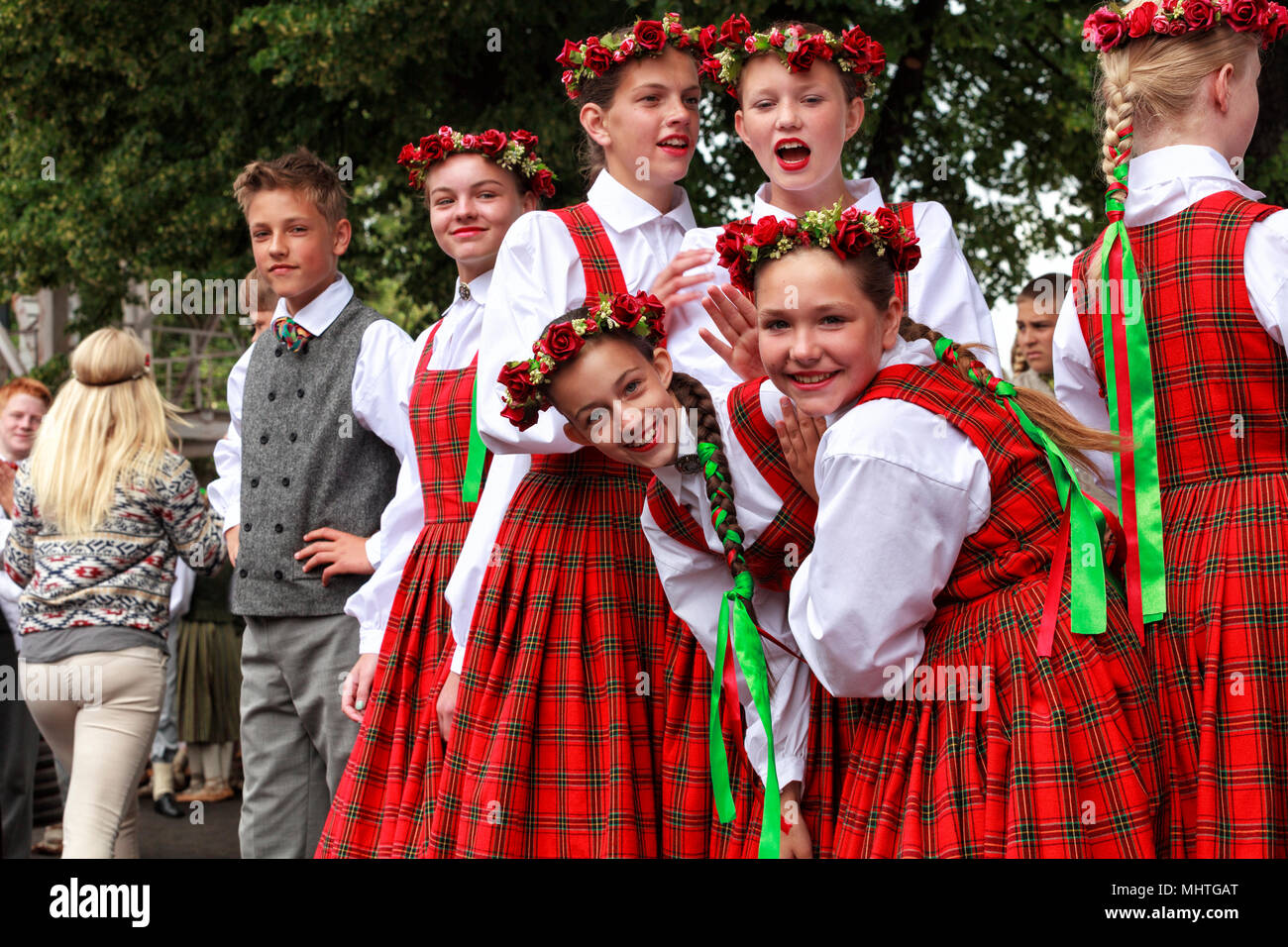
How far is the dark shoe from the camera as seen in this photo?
8.16 m

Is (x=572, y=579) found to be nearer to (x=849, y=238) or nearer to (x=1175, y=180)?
(x=849, y=238)

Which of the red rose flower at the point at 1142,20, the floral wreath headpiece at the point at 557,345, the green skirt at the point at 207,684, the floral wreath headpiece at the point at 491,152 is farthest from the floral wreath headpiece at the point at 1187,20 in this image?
the green skirt at the point at 207,684

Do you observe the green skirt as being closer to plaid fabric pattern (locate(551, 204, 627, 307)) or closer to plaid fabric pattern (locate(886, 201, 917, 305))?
plaid fabric pattern (locate(551, 204, 627, 307))

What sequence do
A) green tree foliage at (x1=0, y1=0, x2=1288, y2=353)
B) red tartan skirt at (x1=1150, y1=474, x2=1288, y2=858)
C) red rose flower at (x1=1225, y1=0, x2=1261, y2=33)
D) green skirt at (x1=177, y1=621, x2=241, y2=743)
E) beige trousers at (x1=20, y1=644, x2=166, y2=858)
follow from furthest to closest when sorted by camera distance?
green tree foliage at (x1=0, y1=0, x2=1288, y2=353)
green skirt at (x1=177, y1=621, x2=241, y2=743)
beige trousers at (x1=20, y1=644, x2=166, y2=858)
red rose flower at (x1=1225, y1=0, x2=1261, y2=33)
red tartan skirt at (x1=1150, y1=474, x2=1288, y2=858)

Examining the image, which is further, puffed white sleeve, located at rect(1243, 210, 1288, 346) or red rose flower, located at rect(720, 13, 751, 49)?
red rose flower, located at rect(720, 13, 751, 49)

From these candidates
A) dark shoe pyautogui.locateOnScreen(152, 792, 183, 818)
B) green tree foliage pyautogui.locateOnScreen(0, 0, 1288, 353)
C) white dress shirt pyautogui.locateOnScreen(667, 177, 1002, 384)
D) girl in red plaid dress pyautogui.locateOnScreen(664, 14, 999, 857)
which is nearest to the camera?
girl in red plaid dress pyautogui.locateOnScreen(664, 14, 999, 857)

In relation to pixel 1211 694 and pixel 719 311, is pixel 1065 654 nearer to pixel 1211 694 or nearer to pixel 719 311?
pixel 1211 694

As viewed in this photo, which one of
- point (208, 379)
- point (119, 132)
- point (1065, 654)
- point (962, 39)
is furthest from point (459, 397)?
point (208, 379)

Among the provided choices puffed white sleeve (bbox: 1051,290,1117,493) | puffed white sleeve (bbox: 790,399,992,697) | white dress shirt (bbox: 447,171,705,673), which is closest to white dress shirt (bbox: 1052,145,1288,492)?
puffed white sleeve (bbox: 1051,290,1117,493)

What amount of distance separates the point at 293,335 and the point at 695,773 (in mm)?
2162

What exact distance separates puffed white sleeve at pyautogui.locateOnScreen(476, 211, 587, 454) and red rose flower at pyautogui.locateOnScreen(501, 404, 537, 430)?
18cm

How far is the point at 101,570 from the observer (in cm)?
494
